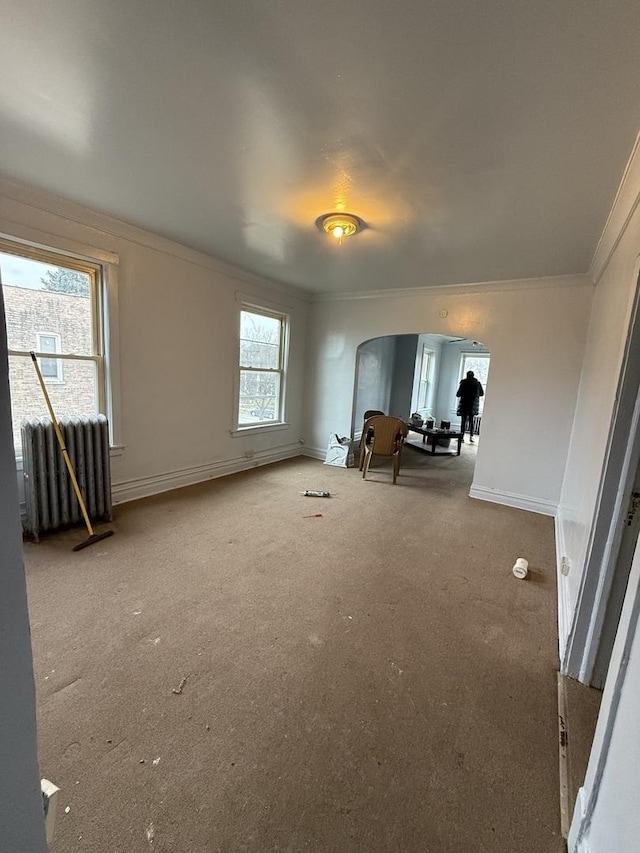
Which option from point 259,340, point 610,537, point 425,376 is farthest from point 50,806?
point 425,376

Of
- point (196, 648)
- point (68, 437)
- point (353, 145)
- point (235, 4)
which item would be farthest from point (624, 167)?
point (68, 437)

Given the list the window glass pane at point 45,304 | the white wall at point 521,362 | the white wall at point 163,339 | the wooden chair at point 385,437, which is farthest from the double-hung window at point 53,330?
the white wall at point 521,362

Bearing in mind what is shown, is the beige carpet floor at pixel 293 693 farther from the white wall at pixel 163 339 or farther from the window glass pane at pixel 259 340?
the window glass pane at pixel 259 340

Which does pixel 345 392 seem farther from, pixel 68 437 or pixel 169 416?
pixel 68 437

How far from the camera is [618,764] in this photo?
2.86 feet

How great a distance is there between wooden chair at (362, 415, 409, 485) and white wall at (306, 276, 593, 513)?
0.97 m

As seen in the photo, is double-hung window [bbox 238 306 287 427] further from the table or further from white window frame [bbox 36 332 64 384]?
the table

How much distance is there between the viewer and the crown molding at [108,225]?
2.52m

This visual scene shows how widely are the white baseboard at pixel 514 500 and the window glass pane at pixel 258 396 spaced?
284 cm

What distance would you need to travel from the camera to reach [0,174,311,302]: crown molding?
2521mm

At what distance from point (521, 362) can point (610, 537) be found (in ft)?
9.21

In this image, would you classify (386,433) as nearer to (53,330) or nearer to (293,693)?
(293,693)

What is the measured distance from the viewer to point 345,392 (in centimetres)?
542

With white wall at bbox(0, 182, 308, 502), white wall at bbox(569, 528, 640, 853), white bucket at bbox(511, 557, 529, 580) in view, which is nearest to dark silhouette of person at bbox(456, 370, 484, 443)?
white wall at bbox(0, 182, 308, 502)
